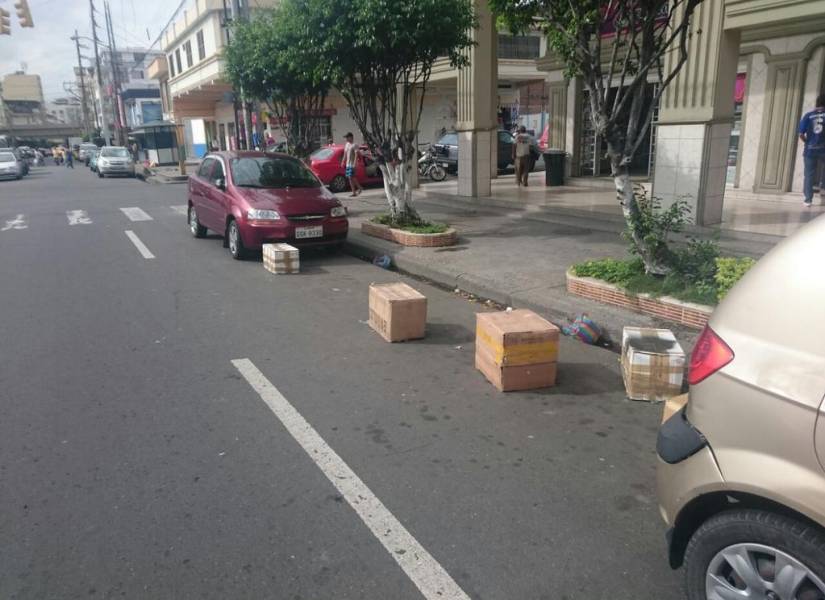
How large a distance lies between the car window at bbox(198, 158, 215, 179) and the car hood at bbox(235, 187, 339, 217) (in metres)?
1.71

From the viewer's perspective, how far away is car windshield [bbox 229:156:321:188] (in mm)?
10602

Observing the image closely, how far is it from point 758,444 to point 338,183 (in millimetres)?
18864

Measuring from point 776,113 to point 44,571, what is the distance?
14.1 meters

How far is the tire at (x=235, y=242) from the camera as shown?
10086mm

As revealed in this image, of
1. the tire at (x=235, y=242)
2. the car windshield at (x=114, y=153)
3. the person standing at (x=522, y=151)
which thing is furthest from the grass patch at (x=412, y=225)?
the car windshield at (x=114, y=153)

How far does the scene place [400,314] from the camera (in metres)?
6.09

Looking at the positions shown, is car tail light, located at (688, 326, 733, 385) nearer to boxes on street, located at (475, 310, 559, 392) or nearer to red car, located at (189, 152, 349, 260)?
boxes on street, located at (475, 310, 559, 392)

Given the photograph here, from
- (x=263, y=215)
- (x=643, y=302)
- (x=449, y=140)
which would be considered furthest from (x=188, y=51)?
(x=643, y=302)

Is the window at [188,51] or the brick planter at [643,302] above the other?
the window at [188,51]

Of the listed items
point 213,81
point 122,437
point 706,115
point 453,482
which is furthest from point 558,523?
point 213,81

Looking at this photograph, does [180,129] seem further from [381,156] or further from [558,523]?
[558,523]

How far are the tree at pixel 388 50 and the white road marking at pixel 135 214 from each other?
6.99m

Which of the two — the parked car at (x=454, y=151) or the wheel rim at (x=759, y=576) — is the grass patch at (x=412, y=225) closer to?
the wheel rim at (x=759, y=576)

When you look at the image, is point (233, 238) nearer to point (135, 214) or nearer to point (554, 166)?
point (135, 214)
